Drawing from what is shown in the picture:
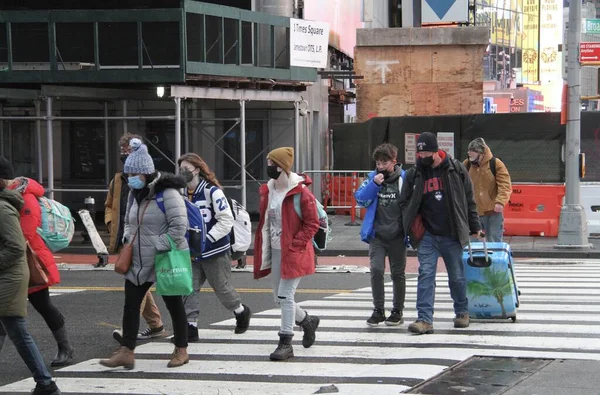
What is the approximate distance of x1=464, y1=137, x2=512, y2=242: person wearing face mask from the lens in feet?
43.3

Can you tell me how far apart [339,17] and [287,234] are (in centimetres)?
2738

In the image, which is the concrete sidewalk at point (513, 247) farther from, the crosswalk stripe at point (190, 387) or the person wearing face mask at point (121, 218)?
the crosswalk stripe at point (190, 387)

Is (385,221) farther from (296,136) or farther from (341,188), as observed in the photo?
(341,188)

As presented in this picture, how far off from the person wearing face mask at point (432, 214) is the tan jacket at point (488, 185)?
131 inches

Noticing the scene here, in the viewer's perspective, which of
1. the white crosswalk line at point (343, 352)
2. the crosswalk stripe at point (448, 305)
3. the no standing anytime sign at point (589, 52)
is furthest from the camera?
the no standing anytime sign at point (589, 52)

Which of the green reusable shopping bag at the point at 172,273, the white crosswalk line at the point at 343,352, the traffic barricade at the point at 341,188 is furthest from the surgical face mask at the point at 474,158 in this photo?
the traffic barricade at the point at 341,188

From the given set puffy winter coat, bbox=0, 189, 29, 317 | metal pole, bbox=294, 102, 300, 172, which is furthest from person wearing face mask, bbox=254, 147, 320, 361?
metal pole, bbox=294, 102, 300, 172

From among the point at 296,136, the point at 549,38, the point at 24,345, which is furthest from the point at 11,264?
the point at 549,38

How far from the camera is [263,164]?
26.8 metres

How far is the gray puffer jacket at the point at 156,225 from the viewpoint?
8.27m

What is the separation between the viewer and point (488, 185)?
43.7 feet

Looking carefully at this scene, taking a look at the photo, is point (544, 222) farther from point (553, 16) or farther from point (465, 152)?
point (553, 16)

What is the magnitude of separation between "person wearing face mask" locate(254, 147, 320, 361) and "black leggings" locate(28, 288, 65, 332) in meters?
1.85

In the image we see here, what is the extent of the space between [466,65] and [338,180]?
24.6 feet
